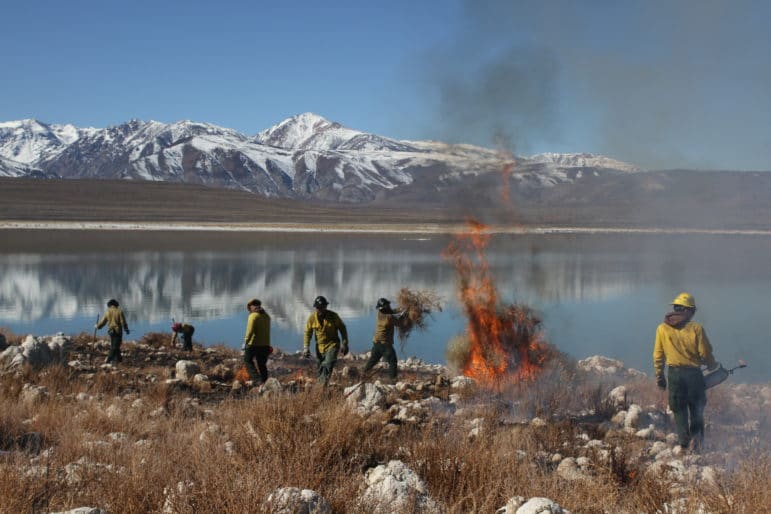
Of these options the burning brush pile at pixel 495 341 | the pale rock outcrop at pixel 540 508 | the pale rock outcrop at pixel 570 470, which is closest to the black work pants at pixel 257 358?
the burning brush pile at pixel 495 341

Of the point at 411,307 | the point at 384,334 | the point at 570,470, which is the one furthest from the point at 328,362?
the point at 411,307

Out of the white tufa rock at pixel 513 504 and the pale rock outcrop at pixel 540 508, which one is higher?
the pale rock outcrop at pixel 540 508

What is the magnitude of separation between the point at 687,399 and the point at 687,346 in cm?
58

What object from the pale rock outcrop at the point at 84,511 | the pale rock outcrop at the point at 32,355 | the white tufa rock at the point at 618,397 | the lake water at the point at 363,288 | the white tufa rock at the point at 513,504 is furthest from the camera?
the lake water at the point at 363,288

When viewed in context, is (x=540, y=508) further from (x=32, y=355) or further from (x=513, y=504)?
(x=32, y=355)

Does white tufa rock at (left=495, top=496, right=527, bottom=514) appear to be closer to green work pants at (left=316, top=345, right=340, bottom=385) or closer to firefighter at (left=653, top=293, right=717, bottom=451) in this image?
firefighter at (left=653, top=293, right=717, bottom=451)

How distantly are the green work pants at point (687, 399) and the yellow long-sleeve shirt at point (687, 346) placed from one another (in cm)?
10

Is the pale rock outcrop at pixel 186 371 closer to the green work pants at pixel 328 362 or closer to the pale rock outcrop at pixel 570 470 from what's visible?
the green work pants at pixel 328 362

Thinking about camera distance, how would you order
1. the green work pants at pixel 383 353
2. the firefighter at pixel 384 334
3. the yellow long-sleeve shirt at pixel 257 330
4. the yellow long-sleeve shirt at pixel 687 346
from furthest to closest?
the green work pants at pixel 383 353, the firefighter at pixel 384 334, the yellow long-sleeve shirt at pixel 257 330, the yellow long-sleeve shirt at pixel 687 346

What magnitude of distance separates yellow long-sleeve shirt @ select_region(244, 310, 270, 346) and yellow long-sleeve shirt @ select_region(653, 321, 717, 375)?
5.63 m

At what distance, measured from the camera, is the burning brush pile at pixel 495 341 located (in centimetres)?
1238

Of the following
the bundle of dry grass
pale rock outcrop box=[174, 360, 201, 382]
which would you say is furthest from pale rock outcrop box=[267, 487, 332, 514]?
the bundle of dry grass

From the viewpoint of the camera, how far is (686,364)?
7.83m

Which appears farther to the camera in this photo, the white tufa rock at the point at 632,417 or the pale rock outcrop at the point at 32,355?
the pale rock outcrop at the point at 32,355
